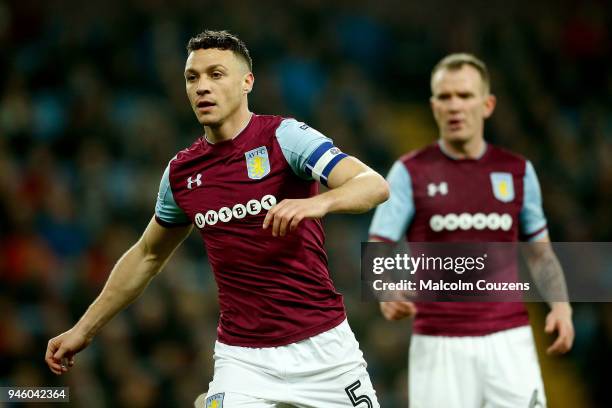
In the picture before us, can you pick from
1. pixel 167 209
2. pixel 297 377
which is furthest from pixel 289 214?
pixel 167 209

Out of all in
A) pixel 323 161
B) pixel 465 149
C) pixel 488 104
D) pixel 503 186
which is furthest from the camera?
pixel 488 104

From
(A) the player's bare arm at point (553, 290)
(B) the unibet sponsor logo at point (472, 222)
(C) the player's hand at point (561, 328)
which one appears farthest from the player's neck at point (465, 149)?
(C) the player's hand at point (561, 328)

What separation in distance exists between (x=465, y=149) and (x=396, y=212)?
537 millimetres

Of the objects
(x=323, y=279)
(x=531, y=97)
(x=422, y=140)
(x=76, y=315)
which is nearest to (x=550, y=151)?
(x=531, y=97)

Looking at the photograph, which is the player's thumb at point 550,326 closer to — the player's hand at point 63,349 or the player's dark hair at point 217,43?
the player's dark hair at point 217,43

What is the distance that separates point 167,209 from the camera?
13.8 feet

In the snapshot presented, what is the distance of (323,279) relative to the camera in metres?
3.95

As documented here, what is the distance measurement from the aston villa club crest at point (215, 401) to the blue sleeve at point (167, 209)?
82cm

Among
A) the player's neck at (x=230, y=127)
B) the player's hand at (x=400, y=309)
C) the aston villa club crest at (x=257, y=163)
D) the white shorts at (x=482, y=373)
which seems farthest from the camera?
the white shorts at (x=482, y=373)

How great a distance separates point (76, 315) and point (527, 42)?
661cm

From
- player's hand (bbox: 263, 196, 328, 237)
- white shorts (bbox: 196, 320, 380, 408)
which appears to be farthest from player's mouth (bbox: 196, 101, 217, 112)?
white shorts (bbox: 196, 320, 380, 408)

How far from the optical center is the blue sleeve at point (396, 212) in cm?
520

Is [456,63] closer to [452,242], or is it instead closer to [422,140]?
[452,242]

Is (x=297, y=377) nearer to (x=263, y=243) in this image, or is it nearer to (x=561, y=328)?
(x=263, y=243)
